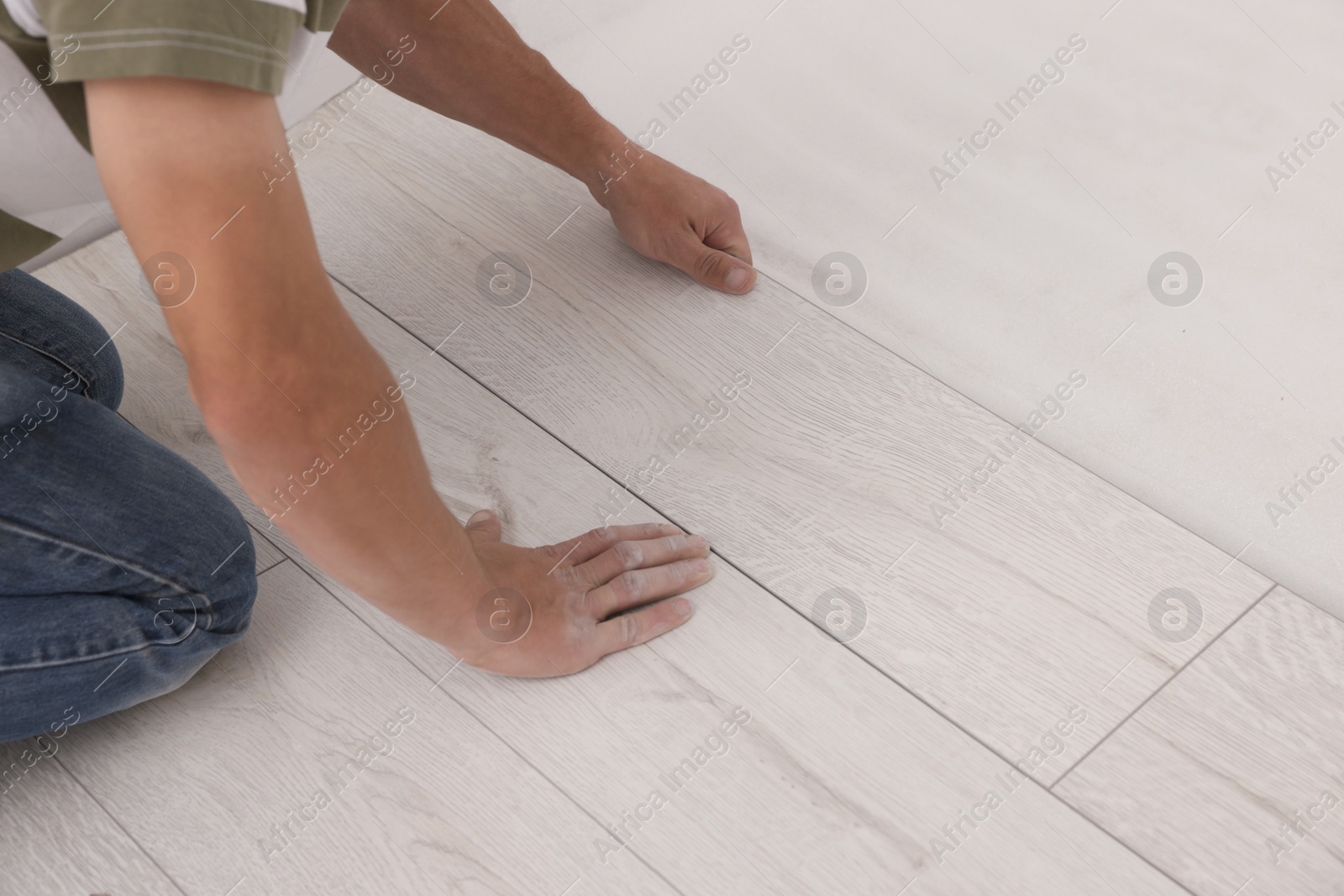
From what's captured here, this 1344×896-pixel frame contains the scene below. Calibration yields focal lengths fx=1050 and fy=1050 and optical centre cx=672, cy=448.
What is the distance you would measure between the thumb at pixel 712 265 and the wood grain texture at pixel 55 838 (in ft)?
2.39

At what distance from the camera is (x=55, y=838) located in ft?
2.77

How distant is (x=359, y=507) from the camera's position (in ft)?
2.17

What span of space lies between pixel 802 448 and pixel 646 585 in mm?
222

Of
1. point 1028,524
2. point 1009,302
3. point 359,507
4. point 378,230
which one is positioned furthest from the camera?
point 378,230

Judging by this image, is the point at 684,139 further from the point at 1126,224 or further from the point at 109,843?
the point at 109,843

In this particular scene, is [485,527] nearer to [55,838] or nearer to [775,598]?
[775,598]

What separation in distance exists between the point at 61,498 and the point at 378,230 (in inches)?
21.8

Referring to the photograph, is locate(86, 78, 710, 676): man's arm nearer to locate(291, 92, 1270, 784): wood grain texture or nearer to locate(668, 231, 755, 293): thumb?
locate(291, 92, 1270, 784): wood grain texture

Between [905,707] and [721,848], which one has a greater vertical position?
[905,707]

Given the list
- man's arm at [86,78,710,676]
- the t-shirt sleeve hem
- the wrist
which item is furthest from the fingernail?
the t-shirt sleeve hem

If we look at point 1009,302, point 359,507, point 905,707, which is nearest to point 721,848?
point 905,707

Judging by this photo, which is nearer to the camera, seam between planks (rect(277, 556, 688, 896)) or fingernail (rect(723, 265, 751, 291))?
seam between planks (rect(277, 556, 688, 896))

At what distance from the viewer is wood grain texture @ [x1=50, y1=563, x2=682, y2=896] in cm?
81

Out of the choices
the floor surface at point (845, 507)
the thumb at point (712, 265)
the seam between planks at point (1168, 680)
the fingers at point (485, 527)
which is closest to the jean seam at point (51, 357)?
the floor surface at point (845, 507)
